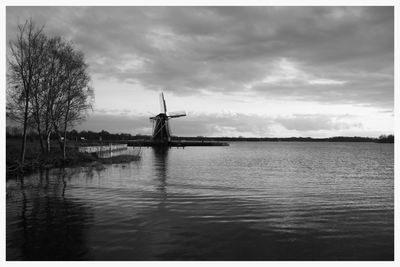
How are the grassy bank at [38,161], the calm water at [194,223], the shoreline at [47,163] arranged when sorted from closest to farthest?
the calm water at [194,223], the shoreline at [47,163], the grassy bank at [38,161]

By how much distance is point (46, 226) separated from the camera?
12078 mm

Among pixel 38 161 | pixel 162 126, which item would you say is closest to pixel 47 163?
pixel 38 161

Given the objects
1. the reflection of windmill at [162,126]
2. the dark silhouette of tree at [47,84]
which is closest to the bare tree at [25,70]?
the dark silhouette of tree at [47,84]

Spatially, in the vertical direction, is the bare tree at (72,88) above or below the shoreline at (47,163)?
above

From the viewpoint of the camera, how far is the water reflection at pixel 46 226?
373 inches

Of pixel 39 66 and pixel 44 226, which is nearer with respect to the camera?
pixel 44 226

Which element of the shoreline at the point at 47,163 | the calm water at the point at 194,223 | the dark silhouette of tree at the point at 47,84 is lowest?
the calm water at the point at 194,223

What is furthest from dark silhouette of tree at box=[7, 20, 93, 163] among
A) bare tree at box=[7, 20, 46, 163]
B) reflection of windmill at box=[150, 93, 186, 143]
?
reflection of windmill at box=[150, 93, 186, 143]

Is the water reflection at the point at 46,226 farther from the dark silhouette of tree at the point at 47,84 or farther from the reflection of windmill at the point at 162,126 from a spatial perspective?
the reflection of windmill at the point at 162,126

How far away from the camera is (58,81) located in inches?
1428

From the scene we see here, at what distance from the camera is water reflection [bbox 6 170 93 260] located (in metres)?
9.47

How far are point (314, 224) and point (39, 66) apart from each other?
2962 cm
